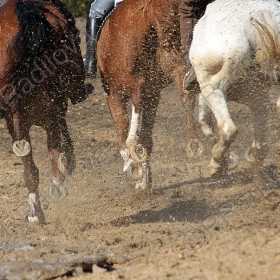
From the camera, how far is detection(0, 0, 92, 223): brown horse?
6316 millimetres

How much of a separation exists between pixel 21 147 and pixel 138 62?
1.63 meters

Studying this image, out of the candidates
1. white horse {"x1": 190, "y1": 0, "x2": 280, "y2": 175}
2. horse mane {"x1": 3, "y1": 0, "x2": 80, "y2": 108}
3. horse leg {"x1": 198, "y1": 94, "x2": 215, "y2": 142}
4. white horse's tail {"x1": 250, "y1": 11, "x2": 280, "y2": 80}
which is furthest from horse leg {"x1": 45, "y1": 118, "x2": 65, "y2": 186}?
white horse's tail {"x1": 250, "y1": 11, "x2": 280, "y2": 80}

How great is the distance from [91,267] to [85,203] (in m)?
2.73

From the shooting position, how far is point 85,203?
7.38 metres

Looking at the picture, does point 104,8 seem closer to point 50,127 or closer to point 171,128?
point 50,127

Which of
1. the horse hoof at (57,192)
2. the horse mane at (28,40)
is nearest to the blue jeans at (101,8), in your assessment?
the horse mane at (28,40)

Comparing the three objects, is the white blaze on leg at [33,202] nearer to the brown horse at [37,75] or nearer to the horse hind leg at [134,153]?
the brown horse at [37,75]

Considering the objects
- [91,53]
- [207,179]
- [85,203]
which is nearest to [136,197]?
[85,203]

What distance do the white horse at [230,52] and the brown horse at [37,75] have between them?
160 centimetres

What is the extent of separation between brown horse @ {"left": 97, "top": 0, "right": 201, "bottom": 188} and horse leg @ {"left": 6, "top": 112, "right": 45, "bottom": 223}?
3.54 ft

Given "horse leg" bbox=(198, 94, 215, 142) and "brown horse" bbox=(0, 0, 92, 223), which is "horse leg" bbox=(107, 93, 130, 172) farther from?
"horse leg" bbox=(198, 94, 215, 142)

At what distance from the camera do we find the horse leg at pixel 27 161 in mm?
6328

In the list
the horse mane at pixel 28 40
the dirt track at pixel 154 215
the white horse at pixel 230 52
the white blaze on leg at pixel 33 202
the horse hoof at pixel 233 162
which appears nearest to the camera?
the dirt track at pixel 154 215

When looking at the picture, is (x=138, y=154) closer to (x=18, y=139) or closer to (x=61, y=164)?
(x=61, y=164)
